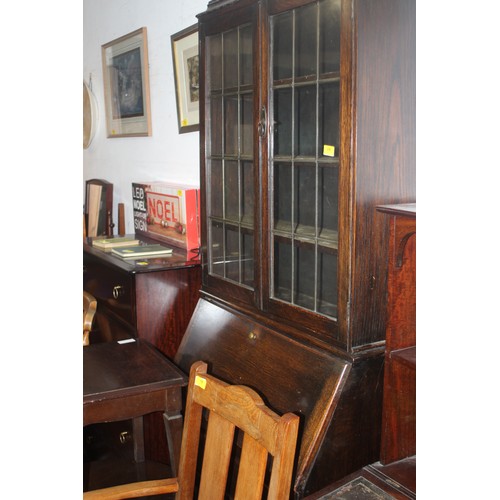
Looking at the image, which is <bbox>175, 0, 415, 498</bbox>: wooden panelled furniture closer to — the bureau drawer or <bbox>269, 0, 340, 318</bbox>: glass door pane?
<bbox>269, 0, 340, 318</bbox>: glass door pane

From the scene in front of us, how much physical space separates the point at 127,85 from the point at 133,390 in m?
2.59

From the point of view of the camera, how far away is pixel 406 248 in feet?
5.61

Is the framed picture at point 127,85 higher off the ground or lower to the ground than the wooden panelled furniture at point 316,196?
higher

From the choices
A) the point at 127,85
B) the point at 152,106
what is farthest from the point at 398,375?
the point at 127,85

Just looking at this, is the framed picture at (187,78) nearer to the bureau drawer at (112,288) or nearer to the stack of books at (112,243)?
the stack of books at (112,243)

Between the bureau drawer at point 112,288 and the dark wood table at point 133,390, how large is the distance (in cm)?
36

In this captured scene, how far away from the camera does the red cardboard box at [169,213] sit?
2865 millimetres

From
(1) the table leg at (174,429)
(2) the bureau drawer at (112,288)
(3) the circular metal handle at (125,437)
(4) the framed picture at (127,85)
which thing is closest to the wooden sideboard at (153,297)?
(2) the bureau drawer at (112,288)

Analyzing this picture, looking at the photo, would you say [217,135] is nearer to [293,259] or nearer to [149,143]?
[293,259]

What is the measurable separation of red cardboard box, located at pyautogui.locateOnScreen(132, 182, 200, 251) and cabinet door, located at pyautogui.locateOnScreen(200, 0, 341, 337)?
551 millimetres
